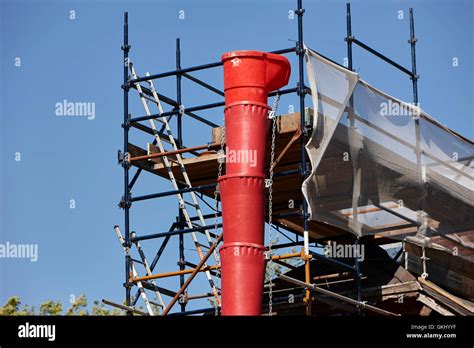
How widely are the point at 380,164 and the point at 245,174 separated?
11.7 feet

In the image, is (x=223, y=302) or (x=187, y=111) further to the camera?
(x=187, y=111)

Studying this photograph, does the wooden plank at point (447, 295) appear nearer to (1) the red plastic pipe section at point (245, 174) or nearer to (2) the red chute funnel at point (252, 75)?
(1) the red plastic pipe section at point (245, 174)

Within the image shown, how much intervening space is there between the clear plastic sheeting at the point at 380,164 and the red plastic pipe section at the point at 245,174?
0.86m

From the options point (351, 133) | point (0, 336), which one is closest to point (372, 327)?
point (0, 336)

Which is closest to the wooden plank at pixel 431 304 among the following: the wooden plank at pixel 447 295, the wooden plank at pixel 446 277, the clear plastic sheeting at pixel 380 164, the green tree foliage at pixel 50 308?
the wooden plank at pixel 447 295

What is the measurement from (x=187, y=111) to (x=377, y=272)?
17.1ft

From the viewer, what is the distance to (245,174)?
75.4 ft

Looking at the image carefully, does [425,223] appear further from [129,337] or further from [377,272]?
[129,337]

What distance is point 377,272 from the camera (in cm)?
2555

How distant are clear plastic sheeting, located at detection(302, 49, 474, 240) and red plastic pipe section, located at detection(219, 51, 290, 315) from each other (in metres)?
0.86

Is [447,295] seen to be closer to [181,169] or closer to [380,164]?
[380,164]

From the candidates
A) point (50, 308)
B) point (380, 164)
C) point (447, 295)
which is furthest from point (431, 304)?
point (50, 308)

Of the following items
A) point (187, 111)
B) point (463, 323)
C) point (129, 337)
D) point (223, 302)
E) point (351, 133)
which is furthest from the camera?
point (187, 111)

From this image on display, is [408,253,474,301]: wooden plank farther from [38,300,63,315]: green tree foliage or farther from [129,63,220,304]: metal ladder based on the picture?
[38,300,63,315]: green tree foliage
